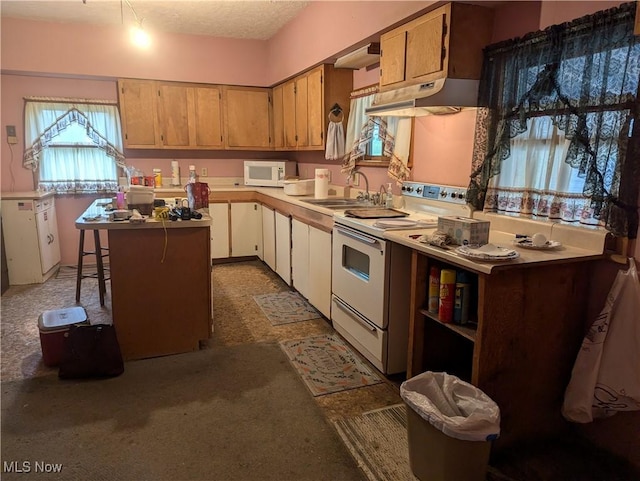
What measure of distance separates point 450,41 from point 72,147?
4.43 metres

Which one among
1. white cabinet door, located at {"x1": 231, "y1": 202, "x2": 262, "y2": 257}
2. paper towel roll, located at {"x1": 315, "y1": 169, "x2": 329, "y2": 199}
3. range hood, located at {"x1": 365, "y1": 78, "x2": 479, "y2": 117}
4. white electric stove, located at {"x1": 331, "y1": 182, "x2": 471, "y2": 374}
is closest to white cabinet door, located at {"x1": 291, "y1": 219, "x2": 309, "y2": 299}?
paper towel roll, located at {"x1": 315, "y1": 169, "x2": 329, "y2": 199}

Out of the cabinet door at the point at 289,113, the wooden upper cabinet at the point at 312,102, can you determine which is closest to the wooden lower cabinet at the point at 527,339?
the wooden upper cabinet at the point at 312,102

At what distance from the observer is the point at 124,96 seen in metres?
4.92

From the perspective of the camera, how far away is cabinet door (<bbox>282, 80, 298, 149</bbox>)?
484 cm

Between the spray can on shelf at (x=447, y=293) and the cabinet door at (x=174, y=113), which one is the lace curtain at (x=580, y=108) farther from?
the cabinet door at (x=174, y=113)

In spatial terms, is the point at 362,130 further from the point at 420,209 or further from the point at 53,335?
the point at 53,335

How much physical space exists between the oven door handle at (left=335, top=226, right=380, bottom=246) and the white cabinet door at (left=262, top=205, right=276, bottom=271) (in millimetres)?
1716

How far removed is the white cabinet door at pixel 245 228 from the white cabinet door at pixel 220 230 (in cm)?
7

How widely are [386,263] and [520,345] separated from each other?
0.81 metres

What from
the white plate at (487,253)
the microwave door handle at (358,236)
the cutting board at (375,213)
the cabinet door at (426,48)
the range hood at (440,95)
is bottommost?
the microwave door handle at (358,236)

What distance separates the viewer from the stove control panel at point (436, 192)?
2.71m

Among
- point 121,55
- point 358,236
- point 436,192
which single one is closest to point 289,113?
point 121,55

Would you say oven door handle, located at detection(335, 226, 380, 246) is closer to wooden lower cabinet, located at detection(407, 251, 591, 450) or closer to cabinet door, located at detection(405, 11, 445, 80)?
wooden lower cabinet, located at detection(407, 251, 591, 450)

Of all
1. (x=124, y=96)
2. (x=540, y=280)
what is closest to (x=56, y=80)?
(x=124, y=96)
